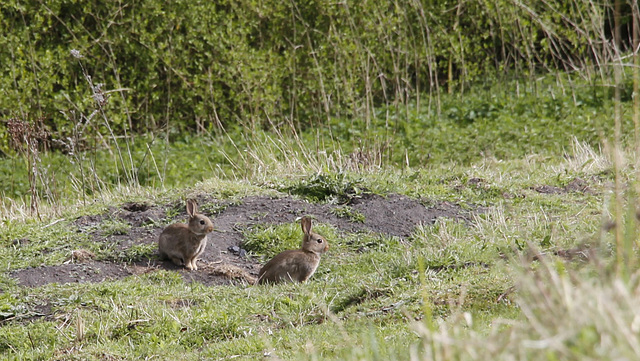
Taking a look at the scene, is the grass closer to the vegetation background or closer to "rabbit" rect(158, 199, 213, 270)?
the vegetation background

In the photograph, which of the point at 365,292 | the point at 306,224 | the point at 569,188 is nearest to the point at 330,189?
the point at 306,224

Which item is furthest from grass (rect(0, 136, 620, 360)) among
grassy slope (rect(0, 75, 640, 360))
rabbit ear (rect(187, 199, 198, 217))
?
rabbit ear (rect(187, 199, 198, 217))

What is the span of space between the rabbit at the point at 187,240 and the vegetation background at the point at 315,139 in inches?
12.2

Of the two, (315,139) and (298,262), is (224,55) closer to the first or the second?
(315,139)

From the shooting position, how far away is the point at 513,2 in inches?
644

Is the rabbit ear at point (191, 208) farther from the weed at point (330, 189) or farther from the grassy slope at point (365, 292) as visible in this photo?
the weed at point (330, 189)

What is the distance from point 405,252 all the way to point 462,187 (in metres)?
2.35

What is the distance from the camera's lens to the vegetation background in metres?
5.64

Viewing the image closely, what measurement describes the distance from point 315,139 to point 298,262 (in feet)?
22.3

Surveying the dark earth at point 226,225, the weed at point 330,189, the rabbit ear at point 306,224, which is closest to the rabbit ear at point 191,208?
the dark earth at point 226,225

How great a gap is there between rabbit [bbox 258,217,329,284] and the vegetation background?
0.23 meters

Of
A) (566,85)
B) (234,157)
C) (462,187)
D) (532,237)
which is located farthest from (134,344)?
(566,85)

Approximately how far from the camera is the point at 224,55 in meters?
15.4

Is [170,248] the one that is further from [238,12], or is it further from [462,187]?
[238,12]
